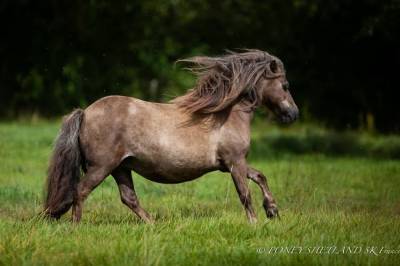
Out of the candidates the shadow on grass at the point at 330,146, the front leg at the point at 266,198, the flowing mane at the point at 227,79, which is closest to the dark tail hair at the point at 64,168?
A: the flowing mane at the point at 227,79

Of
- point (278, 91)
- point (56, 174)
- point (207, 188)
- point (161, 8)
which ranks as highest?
point (161, 8)

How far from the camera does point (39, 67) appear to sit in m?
27.9

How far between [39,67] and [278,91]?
793 inches

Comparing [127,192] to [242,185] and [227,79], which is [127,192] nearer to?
[242,185]

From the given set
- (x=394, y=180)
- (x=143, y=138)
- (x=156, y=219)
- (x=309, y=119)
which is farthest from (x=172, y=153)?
(x=309, y=119)

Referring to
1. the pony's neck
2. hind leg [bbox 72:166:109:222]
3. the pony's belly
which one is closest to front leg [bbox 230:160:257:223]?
the pony's belly

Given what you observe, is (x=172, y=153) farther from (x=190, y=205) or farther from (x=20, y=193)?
(x=20, y=193)

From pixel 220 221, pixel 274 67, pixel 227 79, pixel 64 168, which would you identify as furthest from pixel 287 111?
pixel 64 168

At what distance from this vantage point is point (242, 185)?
832cm

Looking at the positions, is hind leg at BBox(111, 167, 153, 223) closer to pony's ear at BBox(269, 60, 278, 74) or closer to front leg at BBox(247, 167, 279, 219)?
front leg at BBox(247, 167, 279, 219)

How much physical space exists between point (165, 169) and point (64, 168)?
3.46 ft

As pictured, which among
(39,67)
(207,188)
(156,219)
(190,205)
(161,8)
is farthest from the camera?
(161,8)

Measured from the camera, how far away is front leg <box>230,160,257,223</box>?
27.0 ft

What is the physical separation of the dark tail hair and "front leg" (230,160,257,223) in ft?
5.47
